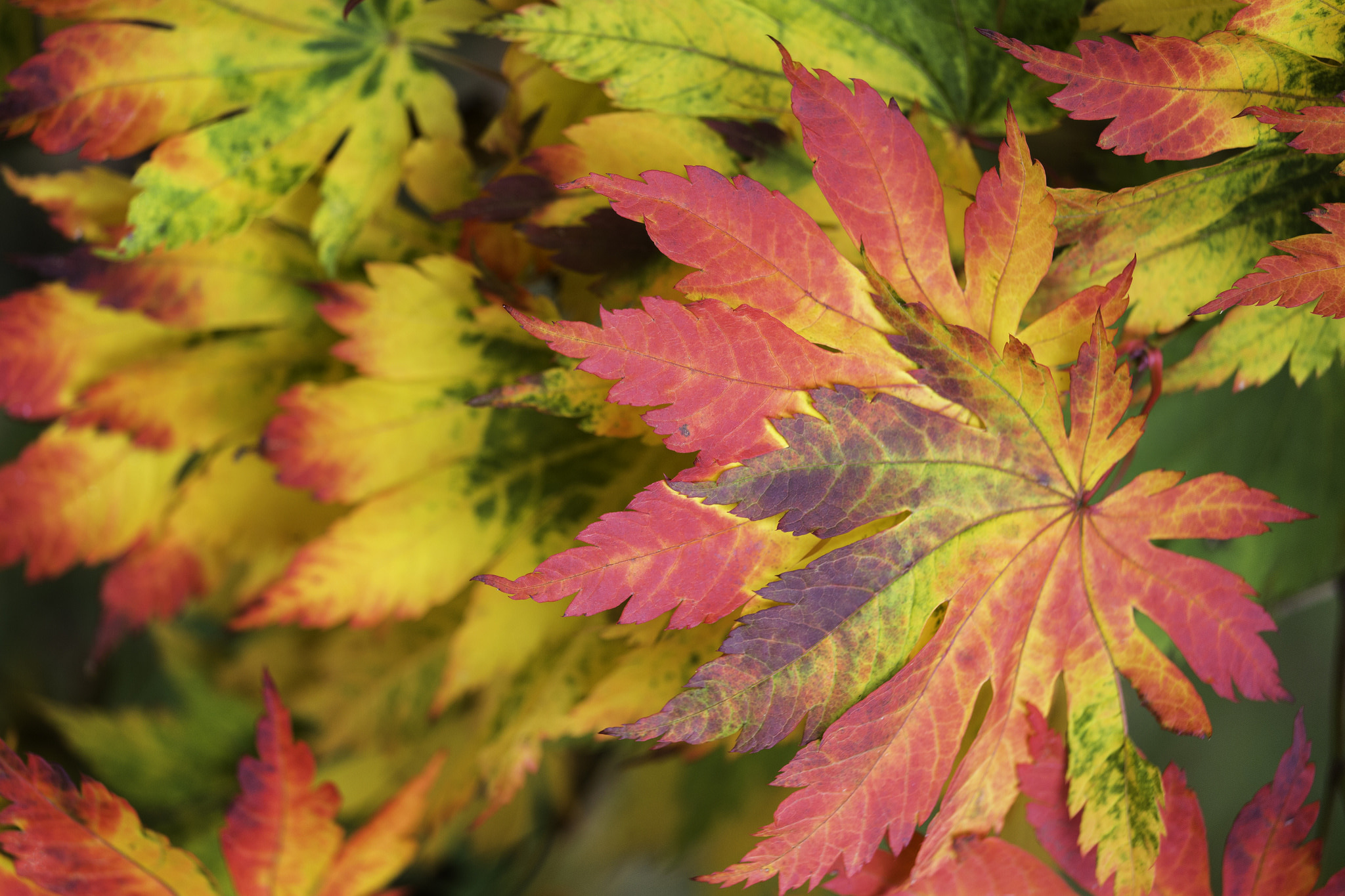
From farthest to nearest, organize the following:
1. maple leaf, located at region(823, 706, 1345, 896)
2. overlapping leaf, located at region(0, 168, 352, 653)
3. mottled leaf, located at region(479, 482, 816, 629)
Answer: overlapping leaf, located at region(0, 168, 352, 653) < maple leaf, located at region(823, 706, 1345, 896) < mottled leaf, located at region(479, 482, 816, 629)

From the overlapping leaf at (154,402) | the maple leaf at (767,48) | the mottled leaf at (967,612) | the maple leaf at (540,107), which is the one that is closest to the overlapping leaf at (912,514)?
the mottled leaf at (967,612)

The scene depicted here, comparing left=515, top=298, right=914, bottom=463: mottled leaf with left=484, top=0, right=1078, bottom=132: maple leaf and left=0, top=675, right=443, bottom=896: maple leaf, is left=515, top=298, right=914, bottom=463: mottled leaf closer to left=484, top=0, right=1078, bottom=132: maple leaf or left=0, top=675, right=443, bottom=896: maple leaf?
left=484, top=0, right=1078, bottom=132: maple leaf

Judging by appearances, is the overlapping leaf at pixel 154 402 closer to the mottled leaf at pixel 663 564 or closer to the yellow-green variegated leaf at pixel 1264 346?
the mottled leaf at pixel 663 564

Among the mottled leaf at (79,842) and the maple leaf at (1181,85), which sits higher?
the maple leaf at (1181,85)

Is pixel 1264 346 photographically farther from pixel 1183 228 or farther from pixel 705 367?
pixel 705 367

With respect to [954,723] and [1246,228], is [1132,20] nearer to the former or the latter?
[1246,228]

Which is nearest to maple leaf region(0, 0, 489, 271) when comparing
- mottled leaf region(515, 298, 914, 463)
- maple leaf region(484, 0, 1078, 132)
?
maple leaf region(484, 0, 1078, 132)
